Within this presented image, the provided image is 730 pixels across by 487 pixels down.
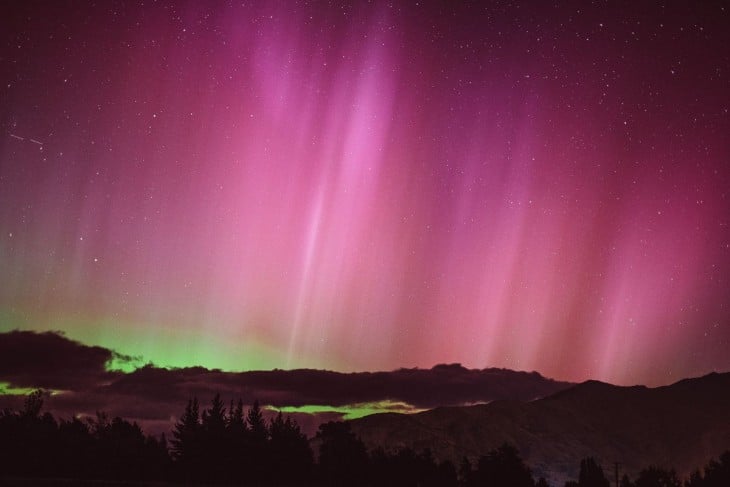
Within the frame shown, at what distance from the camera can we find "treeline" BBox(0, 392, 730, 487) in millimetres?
75625

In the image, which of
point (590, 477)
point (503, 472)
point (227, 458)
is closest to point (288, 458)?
point (227, 458)

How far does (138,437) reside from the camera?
104 meters

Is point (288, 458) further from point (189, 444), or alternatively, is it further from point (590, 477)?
point (590, 477)

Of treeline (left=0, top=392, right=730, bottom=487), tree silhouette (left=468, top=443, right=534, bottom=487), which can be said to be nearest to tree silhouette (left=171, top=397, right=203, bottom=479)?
treeline (left=0, top=392, right=730, bottom=487)

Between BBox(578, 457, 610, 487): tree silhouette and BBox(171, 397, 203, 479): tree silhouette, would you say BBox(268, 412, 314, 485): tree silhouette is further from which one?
BBox(578, 457, 610, 487): tree silhouette

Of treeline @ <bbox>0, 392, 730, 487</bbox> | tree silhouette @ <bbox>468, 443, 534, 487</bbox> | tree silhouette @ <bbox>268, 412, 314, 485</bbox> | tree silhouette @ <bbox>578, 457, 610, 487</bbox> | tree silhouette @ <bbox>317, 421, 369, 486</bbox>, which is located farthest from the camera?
tree silhouette @ <bbox>468, 443, 534, 487</bbox>

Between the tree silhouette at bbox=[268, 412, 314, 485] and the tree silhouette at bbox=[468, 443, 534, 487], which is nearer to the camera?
the tree silhouette at bbox=[268, 412, 314, 485]

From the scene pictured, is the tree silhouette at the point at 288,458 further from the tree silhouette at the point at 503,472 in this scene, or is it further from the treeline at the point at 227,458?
the tree silhouette at the point at 503,472

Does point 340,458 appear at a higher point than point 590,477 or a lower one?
lower

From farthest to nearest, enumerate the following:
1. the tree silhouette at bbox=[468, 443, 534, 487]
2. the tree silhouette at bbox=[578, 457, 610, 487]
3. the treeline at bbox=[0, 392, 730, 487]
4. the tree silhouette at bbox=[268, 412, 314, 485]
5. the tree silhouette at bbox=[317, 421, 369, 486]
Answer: the tree silhouette at bbox=[468, 443, 534, 487], the tree silhouette at bbox=[578, 457, 610, 487], the tree silhouette at bbox=[317, 421, 369, 486], the tree silhouette at bbox=[268, 412, 314, 485], the treeline at bbox=[0, 392, 730, 487]

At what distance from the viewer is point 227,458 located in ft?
314

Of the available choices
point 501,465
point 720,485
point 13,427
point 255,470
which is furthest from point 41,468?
point 720,485

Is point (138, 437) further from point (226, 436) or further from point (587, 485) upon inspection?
point (587, 485)

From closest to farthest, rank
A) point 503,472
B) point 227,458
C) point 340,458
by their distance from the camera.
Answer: point 227,458 < point 340,458 < point 503,472
